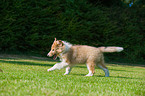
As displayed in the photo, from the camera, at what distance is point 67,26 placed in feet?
61.7

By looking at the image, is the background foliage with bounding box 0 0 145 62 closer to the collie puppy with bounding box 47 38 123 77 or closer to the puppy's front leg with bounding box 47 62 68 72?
the collie puppy with bounding box 47 38 123 77

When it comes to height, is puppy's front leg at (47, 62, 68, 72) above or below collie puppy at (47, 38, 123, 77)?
below

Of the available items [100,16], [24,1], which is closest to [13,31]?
[24,1]

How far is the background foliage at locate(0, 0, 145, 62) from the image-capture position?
1700 cm

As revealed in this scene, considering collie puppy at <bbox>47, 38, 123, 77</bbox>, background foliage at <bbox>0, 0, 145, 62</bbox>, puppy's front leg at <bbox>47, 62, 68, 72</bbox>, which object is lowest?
puppy's front leg at <bbox>47, 62, 68, 72</bbox>

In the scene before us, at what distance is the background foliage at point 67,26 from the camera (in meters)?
17.0

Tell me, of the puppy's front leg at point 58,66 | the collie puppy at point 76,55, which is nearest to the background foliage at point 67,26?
the collie puppy at point 76,55

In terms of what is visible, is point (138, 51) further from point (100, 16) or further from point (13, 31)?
point (13, 31)

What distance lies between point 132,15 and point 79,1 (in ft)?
22.2

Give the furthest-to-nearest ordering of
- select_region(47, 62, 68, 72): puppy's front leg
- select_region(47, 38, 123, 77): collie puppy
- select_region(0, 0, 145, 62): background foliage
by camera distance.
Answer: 1. select_region(0, 0, 145, 62): background foliage
2. select_region(47, 38, 123, 77): collie puppy
3. select_region(47, 62, 68, 72): puppy's front leg

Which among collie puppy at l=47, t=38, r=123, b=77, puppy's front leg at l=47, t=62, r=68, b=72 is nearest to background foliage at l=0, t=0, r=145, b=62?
collie puppy at l=47, t=38, r=123, b=77

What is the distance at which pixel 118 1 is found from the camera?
81.4 ft

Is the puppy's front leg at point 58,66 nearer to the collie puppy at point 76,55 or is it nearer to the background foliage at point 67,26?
the collie puppy at point 76,55

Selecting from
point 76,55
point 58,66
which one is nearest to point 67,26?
point 76,55
